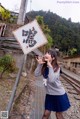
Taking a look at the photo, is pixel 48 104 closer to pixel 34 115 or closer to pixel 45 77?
pixel 45 77

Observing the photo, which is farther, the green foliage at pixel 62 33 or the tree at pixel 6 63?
the green foliage at pixel 62 33

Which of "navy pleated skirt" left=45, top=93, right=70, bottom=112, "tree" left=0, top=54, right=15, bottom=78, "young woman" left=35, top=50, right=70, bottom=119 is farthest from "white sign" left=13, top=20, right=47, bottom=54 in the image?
"tree" left=0, top=54, right=15, bottom=78

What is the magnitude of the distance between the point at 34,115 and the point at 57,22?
234ft

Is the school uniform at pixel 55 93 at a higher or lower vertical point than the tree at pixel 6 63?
higher

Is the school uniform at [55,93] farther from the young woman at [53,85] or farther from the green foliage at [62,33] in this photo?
the green foliage at [62,33]

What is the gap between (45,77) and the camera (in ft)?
19.3

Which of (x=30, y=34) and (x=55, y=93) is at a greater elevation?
(x=30, y=34)

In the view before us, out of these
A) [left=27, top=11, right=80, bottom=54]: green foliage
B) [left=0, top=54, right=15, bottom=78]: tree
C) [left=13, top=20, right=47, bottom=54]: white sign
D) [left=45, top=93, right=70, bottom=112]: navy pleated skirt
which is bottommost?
[left=27, top=11, right=80, bottom=54]: green foliage

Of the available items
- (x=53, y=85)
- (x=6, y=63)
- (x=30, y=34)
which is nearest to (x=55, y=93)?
(x=53, y=85)

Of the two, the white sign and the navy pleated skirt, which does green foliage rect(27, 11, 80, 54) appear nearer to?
the white sign

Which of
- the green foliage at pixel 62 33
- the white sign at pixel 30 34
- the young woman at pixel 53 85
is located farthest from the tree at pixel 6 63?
the green foliage at pixel 62 33

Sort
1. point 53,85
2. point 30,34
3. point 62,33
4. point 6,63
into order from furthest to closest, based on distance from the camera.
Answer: point 62,33 → point 6,63 → point 30,34 → point 53,85

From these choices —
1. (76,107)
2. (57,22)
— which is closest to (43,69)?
(76,107)

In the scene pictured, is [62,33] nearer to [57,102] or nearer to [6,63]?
[6,63]
